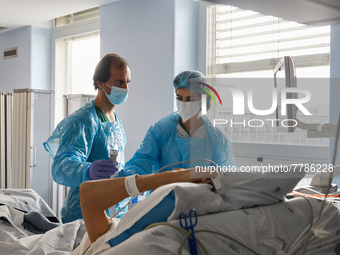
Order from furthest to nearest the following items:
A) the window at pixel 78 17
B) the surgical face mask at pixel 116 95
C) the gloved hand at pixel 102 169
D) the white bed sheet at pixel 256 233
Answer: the window at pixel 78 17, the surgical face mask at pixel 116 95, the gloved hand at pixel 102 169, the white bed sheet at pixel 256 233

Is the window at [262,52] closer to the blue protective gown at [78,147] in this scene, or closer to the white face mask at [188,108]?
the white face mask at [188,108]

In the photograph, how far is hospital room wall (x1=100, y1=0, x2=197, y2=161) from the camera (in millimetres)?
2994

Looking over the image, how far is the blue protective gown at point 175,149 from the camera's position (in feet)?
6.22

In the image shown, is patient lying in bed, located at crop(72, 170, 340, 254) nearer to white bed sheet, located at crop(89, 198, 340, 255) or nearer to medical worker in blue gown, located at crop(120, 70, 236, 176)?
white bed sheet, located at crop(89, 198, 340, 255)

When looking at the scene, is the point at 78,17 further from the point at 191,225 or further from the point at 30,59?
the point at 191,225

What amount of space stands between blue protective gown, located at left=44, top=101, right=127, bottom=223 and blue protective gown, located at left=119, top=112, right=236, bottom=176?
0.19 meters

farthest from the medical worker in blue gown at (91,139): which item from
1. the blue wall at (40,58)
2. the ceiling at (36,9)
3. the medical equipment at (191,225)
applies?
the blue wall at (40,58)

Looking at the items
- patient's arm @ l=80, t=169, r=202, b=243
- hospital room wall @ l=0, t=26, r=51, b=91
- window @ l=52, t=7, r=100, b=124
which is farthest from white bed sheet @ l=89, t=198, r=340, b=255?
hospital room wall @ l=0, t=26, r=51, b=91

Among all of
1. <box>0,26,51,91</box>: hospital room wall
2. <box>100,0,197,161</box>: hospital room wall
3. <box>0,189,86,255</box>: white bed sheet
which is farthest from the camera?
<box>0,26,51,91</box>: hospital room wall

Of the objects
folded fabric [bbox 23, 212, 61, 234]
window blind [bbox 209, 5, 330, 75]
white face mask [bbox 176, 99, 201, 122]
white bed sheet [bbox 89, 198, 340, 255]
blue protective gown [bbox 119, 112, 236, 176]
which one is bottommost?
folded fabric [bbox 23, 212, 61, 234]

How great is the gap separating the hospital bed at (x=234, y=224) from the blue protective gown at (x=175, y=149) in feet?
2.34

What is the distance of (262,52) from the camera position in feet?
9.09

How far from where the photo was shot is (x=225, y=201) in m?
1.06

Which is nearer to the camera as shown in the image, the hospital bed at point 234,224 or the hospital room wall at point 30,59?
the hospital bed at point 234,224
